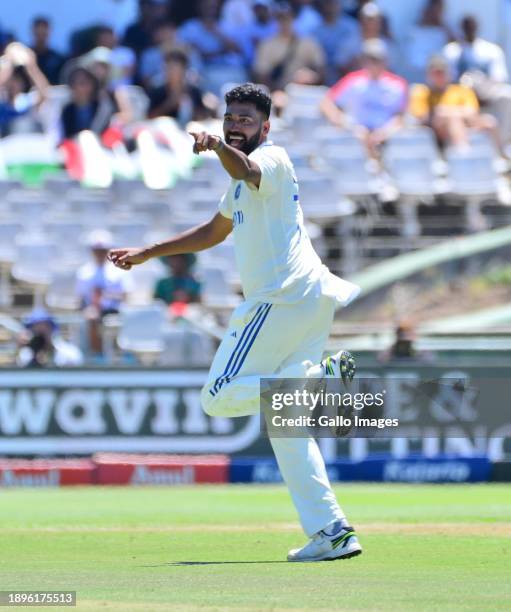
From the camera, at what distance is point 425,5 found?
17203 millimetres

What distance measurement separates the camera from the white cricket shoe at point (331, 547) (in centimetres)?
613

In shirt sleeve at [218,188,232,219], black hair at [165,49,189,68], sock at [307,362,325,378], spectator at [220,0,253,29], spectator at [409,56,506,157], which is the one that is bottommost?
sock at [307,362,325,378]

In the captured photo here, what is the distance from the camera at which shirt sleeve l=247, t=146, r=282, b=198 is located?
19.6 ft

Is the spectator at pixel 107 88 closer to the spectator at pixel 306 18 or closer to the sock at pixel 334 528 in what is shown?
the spectator at pixel 306 18

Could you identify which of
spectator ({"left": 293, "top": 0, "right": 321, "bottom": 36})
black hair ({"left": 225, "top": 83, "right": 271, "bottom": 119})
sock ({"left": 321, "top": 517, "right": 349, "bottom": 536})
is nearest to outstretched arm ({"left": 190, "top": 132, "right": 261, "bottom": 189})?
black hair ({"left": 225, "top": 83, "right": 271, "bottom": 119})

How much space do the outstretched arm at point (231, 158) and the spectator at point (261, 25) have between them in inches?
429

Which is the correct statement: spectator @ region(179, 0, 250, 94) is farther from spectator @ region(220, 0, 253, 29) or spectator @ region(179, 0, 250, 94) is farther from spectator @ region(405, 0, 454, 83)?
spectator @ region(405, 0, 454, 83)

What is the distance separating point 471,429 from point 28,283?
13.6 feet

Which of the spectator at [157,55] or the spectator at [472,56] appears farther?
the spectator at [472,56]

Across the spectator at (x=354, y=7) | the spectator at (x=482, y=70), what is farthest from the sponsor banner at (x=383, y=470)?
the spectator at (x=354, y=7)

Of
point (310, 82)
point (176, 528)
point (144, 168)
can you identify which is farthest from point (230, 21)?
point (176, 528)

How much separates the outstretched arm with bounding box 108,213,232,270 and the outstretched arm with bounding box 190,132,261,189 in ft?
1.78

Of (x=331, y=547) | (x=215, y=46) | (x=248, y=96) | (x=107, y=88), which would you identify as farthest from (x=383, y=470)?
(x=248, y=96)

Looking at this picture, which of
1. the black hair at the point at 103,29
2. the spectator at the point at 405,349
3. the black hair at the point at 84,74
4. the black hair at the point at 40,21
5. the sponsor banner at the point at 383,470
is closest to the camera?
the sponsor banner at the point at 383,470
